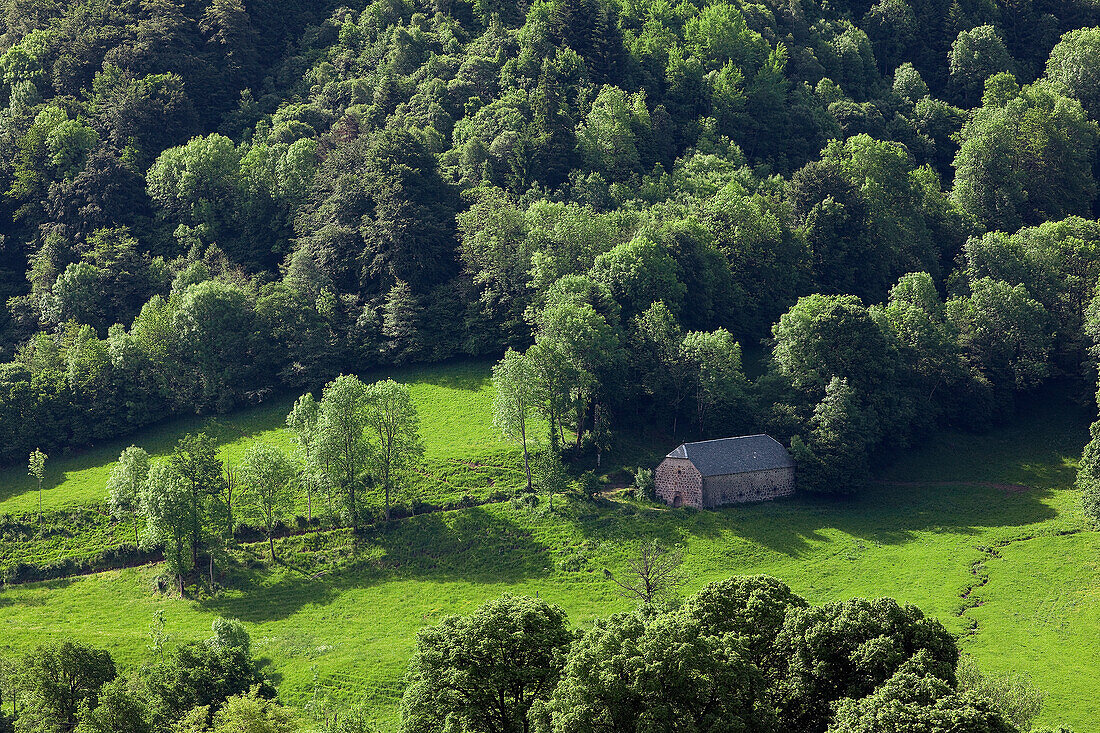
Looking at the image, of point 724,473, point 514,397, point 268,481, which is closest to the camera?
point 268,481

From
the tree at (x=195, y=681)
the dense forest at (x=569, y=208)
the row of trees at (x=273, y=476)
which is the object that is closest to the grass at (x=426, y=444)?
the dense forest at (x=569, y=208)

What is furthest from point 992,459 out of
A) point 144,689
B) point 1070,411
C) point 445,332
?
point 144,689

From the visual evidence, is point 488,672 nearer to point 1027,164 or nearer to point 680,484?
point 680,484

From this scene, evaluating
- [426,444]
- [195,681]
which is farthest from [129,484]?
[195,681]

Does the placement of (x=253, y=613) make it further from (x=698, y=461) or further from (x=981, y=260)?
(x=981, y=260)

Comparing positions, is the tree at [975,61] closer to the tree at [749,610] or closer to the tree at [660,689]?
the tree at [749,610]

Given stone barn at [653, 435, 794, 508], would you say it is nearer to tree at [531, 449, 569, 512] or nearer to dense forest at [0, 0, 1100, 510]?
dense forest at [0, 0, 1100, 510]
